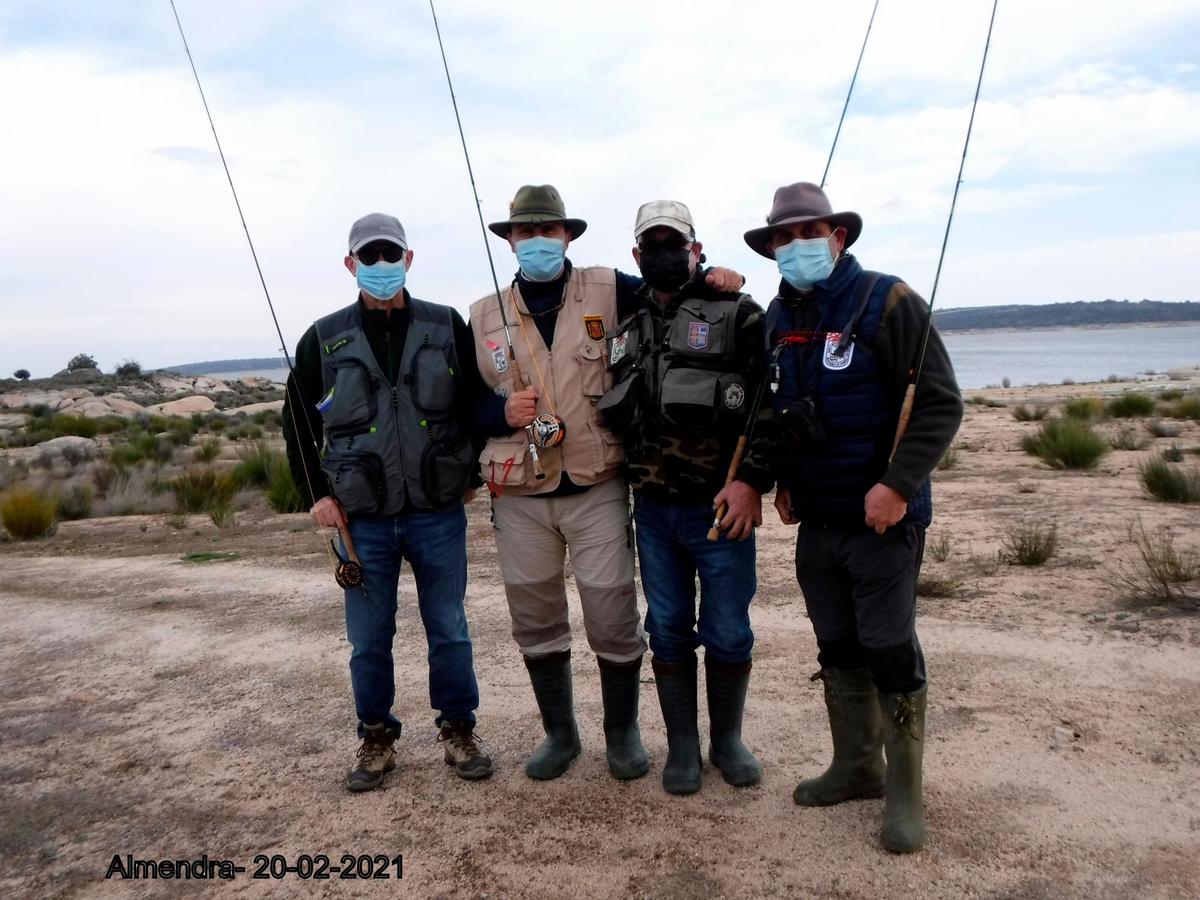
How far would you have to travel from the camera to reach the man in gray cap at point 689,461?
3.45 m

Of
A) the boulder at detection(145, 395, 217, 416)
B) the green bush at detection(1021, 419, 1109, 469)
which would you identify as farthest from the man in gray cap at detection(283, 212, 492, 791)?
the boulder at detection(145, 395, 217, 416)

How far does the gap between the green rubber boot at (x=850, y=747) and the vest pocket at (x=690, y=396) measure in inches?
41.0

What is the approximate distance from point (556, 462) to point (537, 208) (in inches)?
39.3

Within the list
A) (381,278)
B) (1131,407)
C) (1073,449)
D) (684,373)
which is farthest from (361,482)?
(1131,407)

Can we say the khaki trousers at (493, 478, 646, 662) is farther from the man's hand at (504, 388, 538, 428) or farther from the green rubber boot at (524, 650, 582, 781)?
the man's hand at (504, 388, 538, 428)

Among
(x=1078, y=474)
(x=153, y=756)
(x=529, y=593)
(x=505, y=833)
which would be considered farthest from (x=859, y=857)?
(x=1078, y=474)

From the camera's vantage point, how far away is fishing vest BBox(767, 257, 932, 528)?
3.13m

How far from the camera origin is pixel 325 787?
3.92 m

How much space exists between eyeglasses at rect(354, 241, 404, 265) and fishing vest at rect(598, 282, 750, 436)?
100 cm

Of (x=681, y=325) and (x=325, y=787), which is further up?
(x=681, y=325)

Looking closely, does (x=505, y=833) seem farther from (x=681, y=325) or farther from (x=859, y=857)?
(x=681, y=325)

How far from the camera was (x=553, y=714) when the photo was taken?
3.98m

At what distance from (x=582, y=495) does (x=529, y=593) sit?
0.47 meters

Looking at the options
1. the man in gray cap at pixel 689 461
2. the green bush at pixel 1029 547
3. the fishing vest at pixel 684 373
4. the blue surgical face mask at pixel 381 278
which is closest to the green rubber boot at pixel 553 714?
the man in gray cap at pixel 689 461
